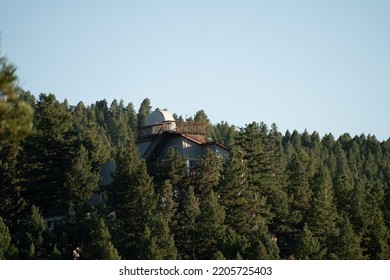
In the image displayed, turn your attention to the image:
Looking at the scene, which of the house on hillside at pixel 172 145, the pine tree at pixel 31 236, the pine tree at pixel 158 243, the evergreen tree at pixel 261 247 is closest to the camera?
the pine tree at pixel 158 243

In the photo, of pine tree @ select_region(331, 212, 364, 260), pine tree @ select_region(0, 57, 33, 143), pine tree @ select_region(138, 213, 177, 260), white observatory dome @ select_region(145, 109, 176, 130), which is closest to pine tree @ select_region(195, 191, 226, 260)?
pine tree @ select_region(138, 213, 177, 260)

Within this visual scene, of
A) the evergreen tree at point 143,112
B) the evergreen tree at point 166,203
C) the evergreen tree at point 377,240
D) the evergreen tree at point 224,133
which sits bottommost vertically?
the evergreen tree at point 377,240

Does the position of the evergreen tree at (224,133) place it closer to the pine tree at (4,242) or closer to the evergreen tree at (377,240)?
the evergreen tree at (377,240)

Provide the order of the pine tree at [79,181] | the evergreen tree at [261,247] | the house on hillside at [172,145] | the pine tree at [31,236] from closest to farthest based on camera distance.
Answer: the pine tree at [31,236] → the evergreen tree at [261,247] → the pine tree at [79,181] → the house on hillside at [172,145]

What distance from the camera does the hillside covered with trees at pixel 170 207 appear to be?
41.8 meters

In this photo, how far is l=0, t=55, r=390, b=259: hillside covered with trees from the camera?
41812 mm

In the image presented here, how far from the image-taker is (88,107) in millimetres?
178000

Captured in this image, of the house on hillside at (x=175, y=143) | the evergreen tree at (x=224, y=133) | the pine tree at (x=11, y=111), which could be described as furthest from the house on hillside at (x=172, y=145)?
the evergreen tree at (x=224, y=133)

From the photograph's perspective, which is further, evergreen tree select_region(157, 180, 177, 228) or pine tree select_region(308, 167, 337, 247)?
pine tree select_region(308, 167, 337, 247)

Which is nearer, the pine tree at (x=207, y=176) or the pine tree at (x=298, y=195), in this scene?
the pine tree at (x=207, y=176)

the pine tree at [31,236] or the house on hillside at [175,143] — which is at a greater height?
the house on hillside at [175,143]

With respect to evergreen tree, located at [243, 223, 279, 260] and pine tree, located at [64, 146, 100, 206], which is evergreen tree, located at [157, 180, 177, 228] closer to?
pine tree, located at [64, 146, 100, 206]
